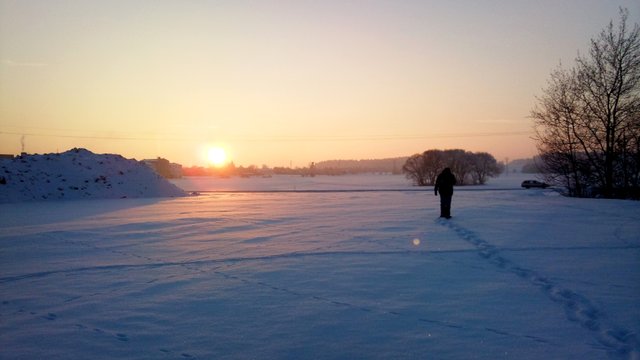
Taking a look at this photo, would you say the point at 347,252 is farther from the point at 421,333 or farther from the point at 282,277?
the point at 421,333

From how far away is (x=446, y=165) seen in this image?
67312mm

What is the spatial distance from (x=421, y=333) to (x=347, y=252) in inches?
153

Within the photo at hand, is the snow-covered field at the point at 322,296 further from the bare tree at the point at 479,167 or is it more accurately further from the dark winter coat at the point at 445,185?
the bare tree at the point at 479,167

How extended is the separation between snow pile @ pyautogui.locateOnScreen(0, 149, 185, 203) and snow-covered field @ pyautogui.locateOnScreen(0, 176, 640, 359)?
58.1 feet

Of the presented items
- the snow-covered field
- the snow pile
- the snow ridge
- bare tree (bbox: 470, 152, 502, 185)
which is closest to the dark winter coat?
the snow-covered field

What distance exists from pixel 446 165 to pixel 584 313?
65.9 meters

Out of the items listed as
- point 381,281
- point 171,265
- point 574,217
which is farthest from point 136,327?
point 574,217

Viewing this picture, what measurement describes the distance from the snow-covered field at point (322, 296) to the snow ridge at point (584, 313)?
2 centimetres

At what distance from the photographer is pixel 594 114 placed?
23.0m

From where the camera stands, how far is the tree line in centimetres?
6421

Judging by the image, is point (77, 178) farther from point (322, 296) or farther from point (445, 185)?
point (322, 296)

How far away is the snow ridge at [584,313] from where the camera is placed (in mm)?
3445

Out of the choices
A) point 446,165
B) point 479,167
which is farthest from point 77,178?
point 479,167

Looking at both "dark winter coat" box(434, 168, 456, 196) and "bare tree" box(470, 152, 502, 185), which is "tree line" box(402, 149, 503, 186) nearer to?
"bare tree" box(470, 152, 502, 185)
